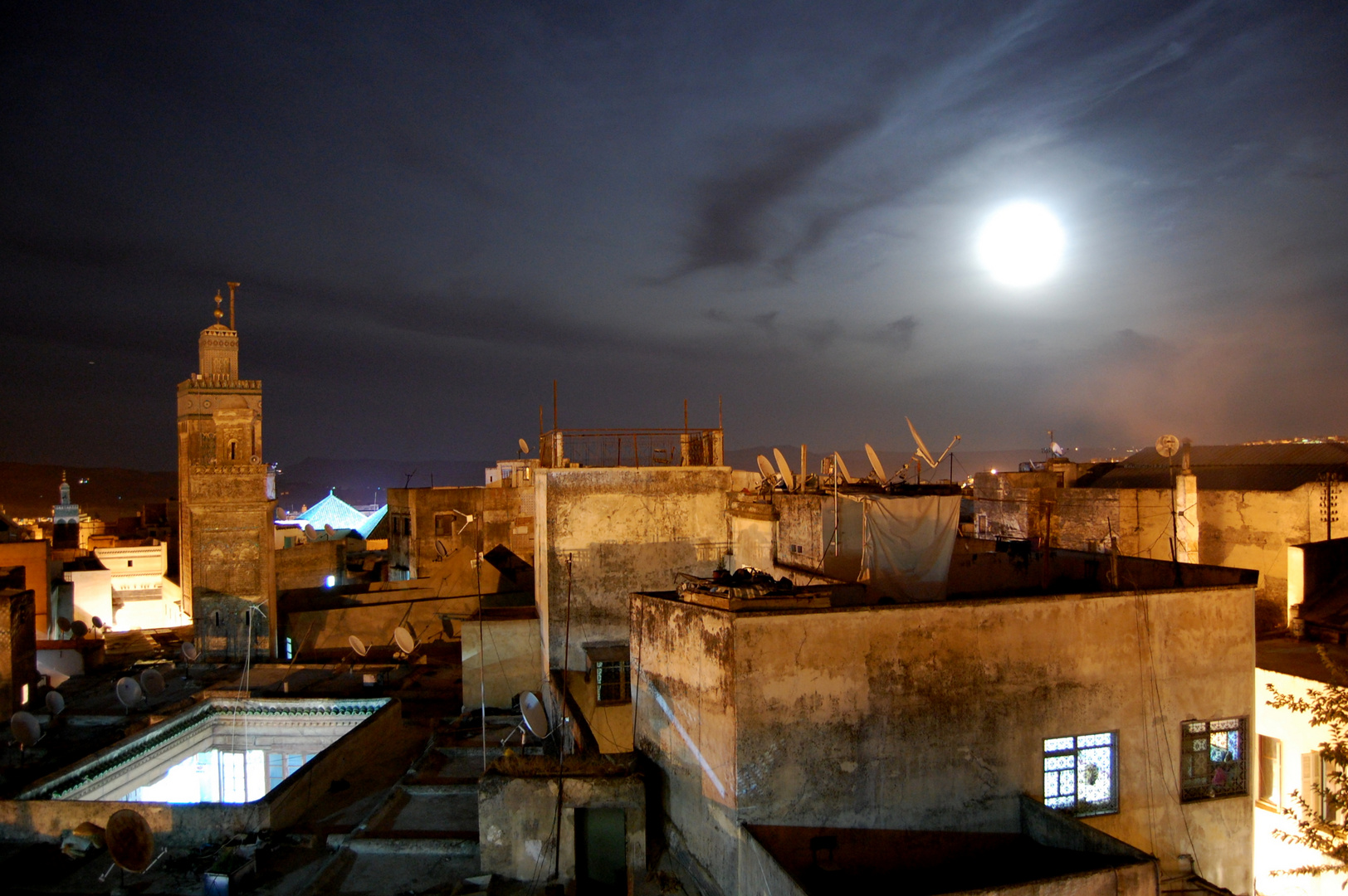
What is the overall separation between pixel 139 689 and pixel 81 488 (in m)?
145

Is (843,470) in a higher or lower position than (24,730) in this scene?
higher

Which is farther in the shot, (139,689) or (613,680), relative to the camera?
(139,689)

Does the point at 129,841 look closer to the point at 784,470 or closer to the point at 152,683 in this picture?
the point at 152,683

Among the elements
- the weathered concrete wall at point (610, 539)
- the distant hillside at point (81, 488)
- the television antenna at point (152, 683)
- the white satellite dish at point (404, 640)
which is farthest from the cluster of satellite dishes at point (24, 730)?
the distant hillside at point (81, 488)

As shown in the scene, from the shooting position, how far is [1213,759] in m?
10.2

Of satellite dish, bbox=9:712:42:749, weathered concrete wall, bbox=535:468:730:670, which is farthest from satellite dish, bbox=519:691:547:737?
satellite dish, bbox=9:712:42:749

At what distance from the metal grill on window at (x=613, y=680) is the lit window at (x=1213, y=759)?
9992 millimetres

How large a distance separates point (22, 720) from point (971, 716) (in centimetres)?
1753

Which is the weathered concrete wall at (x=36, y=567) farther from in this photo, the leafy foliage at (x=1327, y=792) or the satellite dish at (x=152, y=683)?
the leafy foliage at (x=1327, y=792)

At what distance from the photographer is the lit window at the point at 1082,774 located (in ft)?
31.0

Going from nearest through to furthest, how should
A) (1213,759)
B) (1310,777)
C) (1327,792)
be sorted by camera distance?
(1213,759) < (1327,792) < (1310,777)

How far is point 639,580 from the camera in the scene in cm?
1675

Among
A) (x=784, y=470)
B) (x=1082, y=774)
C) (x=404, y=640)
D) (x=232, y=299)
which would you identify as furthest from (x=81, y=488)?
(x=1082, y=774)

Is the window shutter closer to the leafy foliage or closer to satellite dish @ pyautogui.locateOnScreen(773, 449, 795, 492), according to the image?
the leafy foliage
